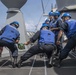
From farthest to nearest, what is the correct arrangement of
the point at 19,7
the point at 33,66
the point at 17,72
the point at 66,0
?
the point at 66,0 < the point at 19,7 < the point at 33,66 < the point at 17,72

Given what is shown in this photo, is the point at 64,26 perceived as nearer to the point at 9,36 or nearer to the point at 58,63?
the point at 58,63

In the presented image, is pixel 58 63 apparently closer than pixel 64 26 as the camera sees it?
No

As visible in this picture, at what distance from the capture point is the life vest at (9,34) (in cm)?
684

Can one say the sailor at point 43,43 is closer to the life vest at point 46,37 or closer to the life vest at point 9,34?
the life vest at point 46,37

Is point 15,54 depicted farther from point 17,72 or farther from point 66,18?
point 66,18

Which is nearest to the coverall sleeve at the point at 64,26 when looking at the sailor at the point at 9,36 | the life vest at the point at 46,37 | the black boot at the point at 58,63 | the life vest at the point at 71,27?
the life vest at the point at 71,27

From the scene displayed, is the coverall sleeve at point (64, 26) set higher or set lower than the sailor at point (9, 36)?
higher

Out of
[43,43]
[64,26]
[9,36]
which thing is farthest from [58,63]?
[9,36]

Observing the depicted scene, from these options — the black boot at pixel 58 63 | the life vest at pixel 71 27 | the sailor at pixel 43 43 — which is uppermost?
the life vest at pixel 71 27

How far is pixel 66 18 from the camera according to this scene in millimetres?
6801

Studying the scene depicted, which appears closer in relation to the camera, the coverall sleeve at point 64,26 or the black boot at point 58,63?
the coverall sleeve at point 64,26

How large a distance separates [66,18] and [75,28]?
43 centimetres

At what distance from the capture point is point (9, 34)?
6.84 meters

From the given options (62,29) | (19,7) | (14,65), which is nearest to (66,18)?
(62,29)
